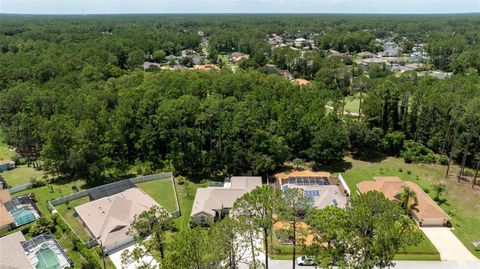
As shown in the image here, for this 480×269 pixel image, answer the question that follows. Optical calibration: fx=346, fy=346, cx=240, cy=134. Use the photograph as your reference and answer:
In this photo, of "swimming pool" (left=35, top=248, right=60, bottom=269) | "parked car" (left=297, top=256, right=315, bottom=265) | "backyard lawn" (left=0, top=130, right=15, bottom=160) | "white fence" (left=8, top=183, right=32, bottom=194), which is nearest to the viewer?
"parked car" (left=297, top=256, right=315, bottom=265)

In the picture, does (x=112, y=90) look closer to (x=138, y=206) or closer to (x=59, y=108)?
(x=59, y=108)

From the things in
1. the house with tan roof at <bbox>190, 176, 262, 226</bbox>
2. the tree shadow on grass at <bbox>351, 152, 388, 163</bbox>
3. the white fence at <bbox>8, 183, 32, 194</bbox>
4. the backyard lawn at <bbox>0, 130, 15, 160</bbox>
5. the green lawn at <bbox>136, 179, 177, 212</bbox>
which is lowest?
the tree shadow on grass at <bbox>351, 152, 388, 163</bbox>

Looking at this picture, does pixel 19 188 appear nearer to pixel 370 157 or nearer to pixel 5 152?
pixel 5 152

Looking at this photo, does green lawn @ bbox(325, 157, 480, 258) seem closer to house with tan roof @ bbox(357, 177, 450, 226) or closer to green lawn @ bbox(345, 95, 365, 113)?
house with tan roof @ bbox(357, 177, 450, 226)

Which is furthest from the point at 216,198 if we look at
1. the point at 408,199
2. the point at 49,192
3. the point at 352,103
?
the point at 352,103

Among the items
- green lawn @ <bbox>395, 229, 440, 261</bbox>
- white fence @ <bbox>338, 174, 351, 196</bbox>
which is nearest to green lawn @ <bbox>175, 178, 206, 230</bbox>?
white fence @ <bbox>338, 174, 351, 196</bbox>

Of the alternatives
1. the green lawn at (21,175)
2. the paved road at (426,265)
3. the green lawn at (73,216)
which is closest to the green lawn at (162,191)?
the green lawn at (73,216)

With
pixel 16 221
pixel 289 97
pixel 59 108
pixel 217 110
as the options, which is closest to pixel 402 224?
pixel 217 110
